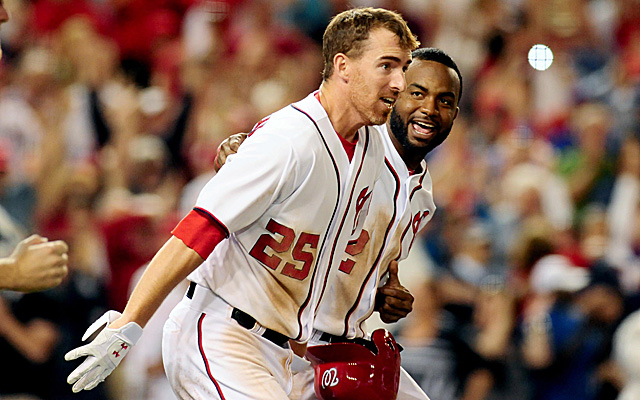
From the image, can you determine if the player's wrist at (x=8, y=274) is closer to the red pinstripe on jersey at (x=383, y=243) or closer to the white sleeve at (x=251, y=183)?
the white sleeve at (x=251, y=183)

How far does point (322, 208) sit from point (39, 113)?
4588 mm

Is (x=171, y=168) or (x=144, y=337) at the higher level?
(x=171, y=168)

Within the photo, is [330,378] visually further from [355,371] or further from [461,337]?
[461,337]

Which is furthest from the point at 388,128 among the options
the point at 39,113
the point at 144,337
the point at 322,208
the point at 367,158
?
the point at 39,113

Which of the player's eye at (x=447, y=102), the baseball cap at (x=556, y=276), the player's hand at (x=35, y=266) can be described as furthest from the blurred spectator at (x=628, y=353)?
the player's hand at (x=35, y=266)

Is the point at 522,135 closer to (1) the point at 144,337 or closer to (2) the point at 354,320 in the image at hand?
(1) the point at 144,337

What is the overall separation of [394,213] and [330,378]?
67 centimetres

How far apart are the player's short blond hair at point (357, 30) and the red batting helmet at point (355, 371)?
3.40ft

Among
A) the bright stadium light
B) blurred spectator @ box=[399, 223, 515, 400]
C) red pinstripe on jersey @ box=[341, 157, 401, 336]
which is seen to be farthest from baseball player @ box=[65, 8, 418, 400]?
the bright stadium light

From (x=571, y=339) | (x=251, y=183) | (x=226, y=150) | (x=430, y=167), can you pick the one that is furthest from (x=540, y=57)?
(x=251, y=183)

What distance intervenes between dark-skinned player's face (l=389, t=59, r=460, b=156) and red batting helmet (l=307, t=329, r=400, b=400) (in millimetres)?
784

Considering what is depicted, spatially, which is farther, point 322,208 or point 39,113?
point 39,113

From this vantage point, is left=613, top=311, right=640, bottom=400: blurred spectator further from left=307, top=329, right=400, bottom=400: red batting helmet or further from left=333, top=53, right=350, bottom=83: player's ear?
left=333, top=53, right=350, bottom=83: player's ear

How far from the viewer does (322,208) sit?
3.20 meters
